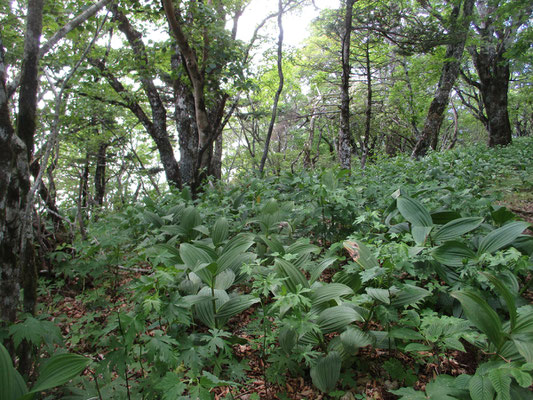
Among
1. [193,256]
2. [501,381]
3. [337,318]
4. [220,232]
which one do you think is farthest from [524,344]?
[220,232]

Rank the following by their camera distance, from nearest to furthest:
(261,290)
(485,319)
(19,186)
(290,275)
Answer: (485,319) < (261,290) < (19,186) < (290,275)

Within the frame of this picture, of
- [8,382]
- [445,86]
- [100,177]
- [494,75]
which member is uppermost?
[494,75]

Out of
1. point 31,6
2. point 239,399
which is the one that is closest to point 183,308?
point 239,399

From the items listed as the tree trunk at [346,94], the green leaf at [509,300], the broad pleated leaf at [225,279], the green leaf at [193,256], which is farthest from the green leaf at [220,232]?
the tree trunk at [346,94]

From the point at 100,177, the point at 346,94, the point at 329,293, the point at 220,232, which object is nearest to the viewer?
the point at 329,293

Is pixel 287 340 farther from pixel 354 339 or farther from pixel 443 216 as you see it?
pixel 443 216

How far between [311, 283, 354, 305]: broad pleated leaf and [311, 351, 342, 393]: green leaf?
1.11ft

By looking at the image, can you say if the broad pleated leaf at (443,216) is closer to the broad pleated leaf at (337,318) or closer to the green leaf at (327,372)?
the broad pleated leaf at (337,318)

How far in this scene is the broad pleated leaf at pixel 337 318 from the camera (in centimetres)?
190

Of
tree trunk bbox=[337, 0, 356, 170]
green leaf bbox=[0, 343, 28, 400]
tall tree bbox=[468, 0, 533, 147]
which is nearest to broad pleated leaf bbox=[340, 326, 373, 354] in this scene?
green leaf bbox=[0, 343, 28, 400]

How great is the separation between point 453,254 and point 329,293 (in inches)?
38.6

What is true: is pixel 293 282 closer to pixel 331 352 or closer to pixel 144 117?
pixel 331 352

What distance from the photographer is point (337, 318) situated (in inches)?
75.9

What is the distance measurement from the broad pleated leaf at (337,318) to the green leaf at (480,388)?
62 cm
